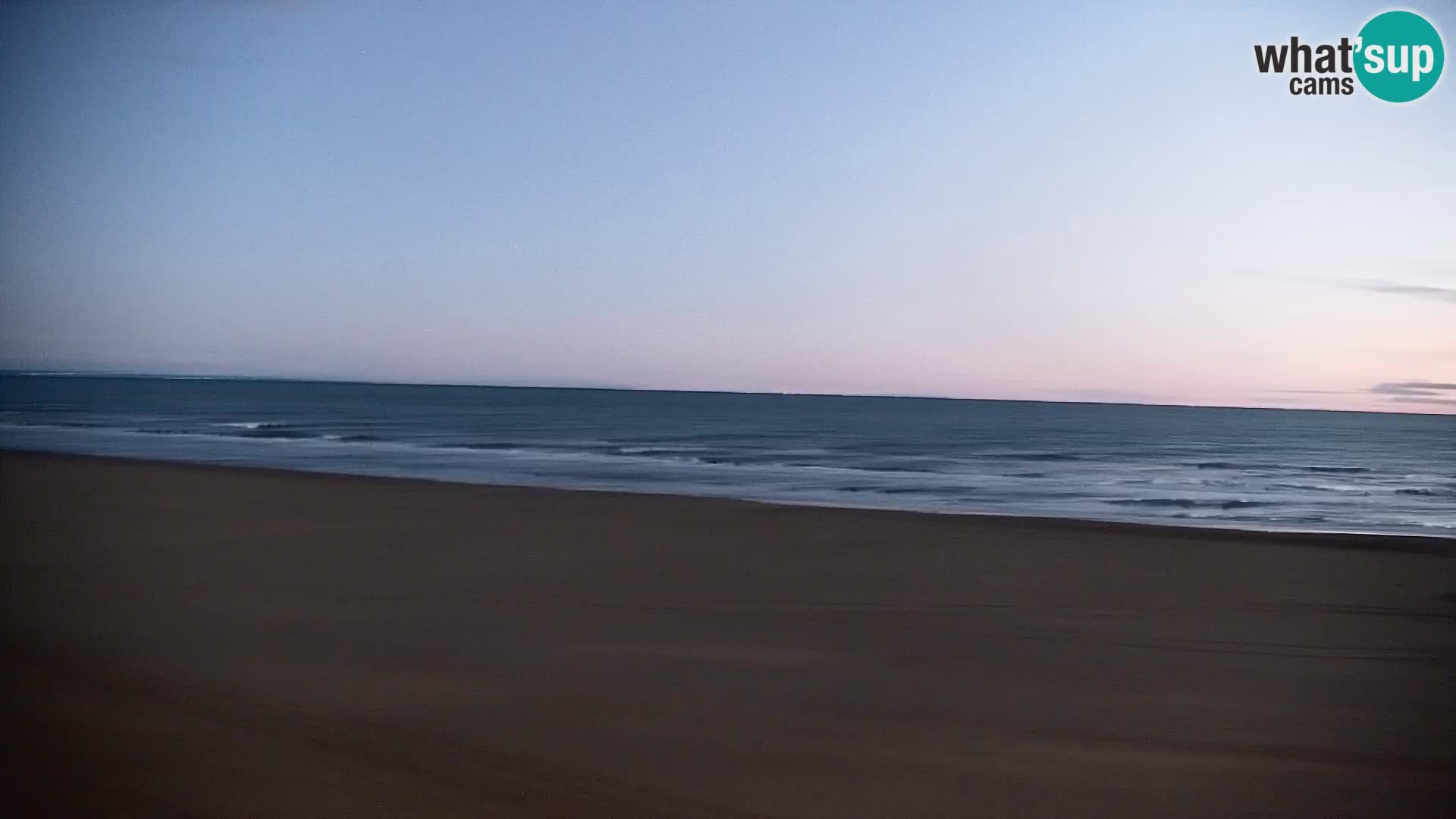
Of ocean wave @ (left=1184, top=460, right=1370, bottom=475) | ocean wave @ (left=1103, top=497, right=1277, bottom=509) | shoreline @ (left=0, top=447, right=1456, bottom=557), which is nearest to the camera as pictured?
shoreline @ (left=0, top=447, right=1456, bottom=557)

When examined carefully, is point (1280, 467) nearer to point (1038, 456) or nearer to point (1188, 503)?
point (1038, 456)

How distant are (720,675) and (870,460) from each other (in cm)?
2258

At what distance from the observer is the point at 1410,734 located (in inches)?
188

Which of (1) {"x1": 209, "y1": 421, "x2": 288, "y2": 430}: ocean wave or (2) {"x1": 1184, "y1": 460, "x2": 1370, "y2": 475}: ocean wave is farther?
(1) {"x1": 209, "y1": 421, "x2": 288, "y2": 430}: ocean wave

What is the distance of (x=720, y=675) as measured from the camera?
5.57m

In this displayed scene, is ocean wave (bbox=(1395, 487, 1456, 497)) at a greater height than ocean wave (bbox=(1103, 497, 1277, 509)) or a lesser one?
lesser

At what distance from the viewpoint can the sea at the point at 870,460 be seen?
1688 cm

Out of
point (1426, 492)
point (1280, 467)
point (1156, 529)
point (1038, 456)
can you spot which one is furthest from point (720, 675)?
point (1038, 456)

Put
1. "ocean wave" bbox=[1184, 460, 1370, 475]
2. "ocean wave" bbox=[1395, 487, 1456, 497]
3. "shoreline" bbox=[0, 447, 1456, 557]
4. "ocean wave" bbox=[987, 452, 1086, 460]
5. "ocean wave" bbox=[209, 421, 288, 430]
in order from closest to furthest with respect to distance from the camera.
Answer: "shoreline" bbox=[0, 447, 1456, 557], "ocean wave" bbox=[1395, 487, 1456, 497], "ocean wave" bbox=[1184, 460, 1370, 475], "ocean wave" bbox=[987, 452, 1086, 460], "ocean wave" bbox=[209, 421, 288, 430]

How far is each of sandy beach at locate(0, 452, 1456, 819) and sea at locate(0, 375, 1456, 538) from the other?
259 inches

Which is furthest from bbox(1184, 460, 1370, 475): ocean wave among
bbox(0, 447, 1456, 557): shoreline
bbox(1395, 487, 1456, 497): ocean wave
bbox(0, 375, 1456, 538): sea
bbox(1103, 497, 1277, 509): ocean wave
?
bbox(0, 447, 1456, 557): shoreline

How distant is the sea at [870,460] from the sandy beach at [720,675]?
259 inches

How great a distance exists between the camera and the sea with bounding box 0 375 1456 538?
1688cm

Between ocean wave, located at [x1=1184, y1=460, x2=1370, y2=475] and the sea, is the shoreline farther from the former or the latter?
ocean wave, located at [x1=1184, y1=460, x2=1370, y2=475]
